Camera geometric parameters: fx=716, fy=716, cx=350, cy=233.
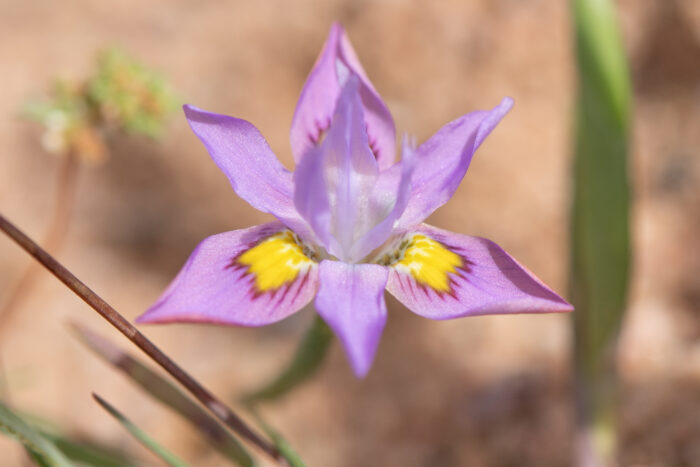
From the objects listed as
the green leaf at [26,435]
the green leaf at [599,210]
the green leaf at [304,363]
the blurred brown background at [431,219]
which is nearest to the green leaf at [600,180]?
the green leaf at [599,210]

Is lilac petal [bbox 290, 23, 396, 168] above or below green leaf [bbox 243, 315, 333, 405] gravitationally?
above

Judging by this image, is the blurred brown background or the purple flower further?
the blurred brown background

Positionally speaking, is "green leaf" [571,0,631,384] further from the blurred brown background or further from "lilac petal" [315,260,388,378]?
"lilac petal" [315,260,388,378]

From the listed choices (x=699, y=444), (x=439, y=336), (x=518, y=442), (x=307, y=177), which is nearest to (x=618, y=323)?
(x=699, y=444)

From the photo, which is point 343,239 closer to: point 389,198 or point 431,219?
point 389,198

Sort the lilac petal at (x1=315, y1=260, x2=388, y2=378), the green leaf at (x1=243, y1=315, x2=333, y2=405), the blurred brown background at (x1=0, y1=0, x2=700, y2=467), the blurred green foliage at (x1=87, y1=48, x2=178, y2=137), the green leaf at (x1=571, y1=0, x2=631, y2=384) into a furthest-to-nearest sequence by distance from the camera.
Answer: the blurred brown background at (x1=0, y1=0, x2=700, y2=467) < the blurred green foliage at (x1=87, y1=48, x2=178, y2=137) < the green leaf at (x1=571, y1=0, x2=631, y2=384) < the green leaf at (x1=243, y1=315, x2=333, y2=405) < the lilac petal at (x1=315, y1=260, x2=388, y2=378)

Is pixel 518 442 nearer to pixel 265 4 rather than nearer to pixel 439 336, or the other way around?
pixel 439 336

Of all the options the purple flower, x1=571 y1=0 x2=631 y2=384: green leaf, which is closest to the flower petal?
the purple flower

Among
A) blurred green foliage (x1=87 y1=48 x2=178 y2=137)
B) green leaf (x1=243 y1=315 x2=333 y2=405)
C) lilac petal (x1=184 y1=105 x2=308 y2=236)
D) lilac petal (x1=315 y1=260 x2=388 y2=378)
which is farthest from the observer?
blurred green foliage (x1=87 y1=48 x2=178 y2=137)
